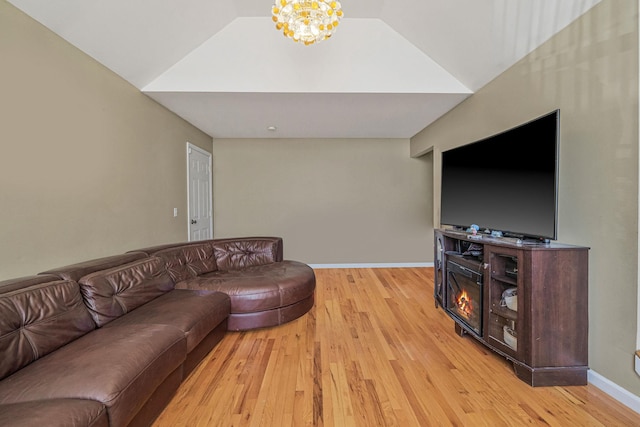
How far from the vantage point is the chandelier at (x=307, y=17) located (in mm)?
1675

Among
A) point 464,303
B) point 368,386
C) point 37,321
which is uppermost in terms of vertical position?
point 37,321

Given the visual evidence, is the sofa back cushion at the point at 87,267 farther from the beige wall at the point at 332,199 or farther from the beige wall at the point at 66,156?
the beige wall at the point at 332,199

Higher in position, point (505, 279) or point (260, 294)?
point (505, 279)

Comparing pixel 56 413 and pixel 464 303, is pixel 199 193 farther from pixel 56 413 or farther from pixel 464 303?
pixel 464 303

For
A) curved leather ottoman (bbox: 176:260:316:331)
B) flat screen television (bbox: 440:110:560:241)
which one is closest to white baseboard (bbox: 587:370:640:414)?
flat screen television (bbox: 440:110:560:241)

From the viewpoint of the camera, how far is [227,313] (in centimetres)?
248

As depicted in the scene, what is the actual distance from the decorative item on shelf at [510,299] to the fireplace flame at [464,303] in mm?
330

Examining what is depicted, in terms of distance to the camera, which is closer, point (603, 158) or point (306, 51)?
point (603, 158)

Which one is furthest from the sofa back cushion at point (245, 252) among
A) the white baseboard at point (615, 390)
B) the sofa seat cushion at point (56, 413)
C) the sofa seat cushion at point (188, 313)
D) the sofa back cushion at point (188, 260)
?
the white baseboard at point (615, 390)

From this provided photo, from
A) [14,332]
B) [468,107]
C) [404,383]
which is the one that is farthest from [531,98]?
[14,332]

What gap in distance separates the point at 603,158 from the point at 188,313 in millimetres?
2939

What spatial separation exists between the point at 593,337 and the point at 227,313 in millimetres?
2694

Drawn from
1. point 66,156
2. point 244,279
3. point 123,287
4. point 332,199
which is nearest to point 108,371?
point 123,287

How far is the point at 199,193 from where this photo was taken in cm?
466
